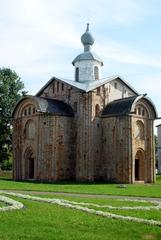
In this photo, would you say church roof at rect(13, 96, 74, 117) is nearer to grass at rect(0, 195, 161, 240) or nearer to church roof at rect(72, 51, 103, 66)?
church roof at rect(72, 51, 103, 66)

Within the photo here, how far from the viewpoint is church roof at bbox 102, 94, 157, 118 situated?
3922 cm

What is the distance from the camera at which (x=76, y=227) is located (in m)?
12.5

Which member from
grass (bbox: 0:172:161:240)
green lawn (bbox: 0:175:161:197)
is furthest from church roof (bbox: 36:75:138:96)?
grass (bbox: 0:172:161:240)

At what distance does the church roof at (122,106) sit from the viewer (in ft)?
129

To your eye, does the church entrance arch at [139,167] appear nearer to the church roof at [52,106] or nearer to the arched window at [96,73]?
the church roof at [52,106]

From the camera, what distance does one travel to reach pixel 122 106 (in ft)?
132

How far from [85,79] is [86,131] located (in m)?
7.88

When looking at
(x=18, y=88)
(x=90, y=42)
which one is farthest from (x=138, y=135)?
(x=18, y=88)

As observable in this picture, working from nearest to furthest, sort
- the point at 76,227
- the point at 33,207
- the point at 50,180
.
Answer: the point at 76,227
the point at 33,207
the point at 50,180

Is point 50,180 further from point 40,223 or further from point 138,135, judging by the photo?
point 40,223

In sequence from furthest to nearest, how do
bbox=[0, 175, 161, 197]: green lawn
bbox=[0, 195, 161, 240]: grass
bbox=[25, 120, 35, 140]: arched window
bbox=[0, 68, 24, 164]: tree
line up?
bbox=[0, 68, 24, 164]: tree → bbox=[25, 120, 35, 140]: arched window → bbox=[0, 175, 161, 197]: green lawn → bbox=[0, 195, 161, 240]: grass

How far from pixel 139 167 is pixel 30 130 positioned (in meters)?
11.6

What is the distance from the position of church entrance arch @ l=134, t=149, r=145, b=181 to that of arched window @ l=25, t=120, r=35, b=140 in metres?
10.6

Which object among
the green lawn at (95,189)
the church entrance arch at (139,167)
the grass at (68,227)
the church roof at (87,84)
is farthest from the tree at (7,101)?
the grass at (68,227)
